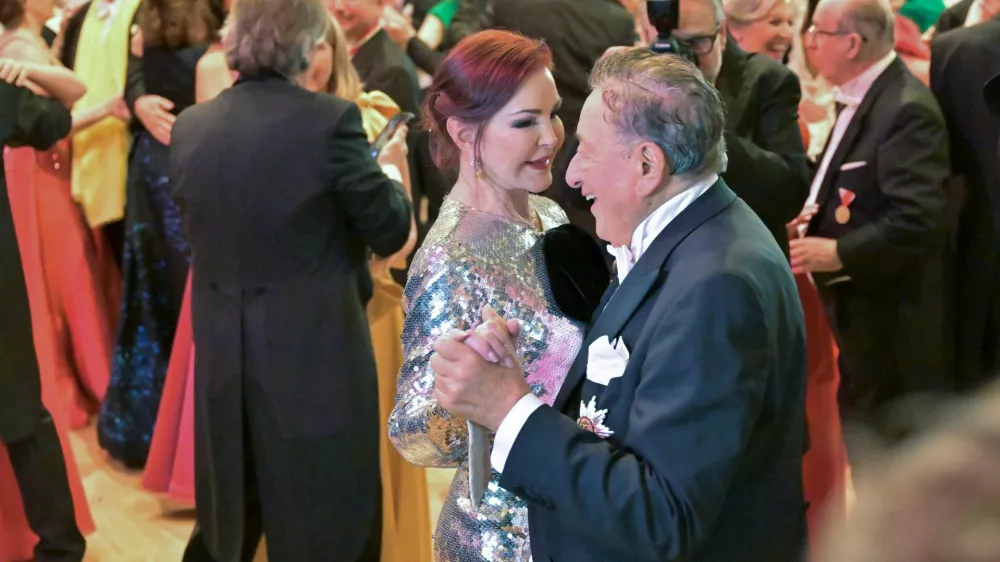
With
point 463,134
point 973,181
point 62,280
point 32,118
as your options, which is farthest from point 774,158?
point 62,280

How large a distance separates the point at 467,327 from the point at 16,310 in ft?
5.54

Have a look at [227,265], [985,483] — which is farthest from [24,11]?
[985,483]

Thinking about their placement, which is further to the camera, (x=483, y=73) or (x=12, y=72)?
(x=12, y=72)

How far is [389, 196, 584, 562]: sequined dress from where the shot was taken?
5.32ft

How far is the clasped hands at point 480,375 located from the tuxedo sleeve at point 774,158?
142 centimetres

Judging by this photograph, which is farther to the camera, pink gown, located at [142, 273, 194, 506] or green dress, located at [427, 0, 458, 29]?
green dress, located at [427, 0, 458, 29]

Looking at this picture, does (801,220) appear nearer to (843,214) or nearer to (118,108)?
(843,214)

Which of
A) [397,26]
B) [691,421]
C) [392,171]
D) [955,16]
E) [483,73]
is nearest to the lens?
[691,421]

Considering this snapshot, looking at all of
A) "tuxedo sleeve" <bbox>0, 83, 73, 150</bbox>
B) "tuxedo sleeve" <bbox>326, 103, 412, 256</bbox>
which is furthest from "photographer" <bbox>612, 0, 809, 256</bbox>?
"tuxedo sleeve" <bbox>0, 83, 73, 150</bbox>

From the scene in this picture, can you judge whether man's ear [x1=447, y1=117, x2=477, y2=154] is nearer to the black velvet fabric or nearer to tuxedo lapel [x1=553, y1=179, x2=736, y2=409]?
the black velvet fabric

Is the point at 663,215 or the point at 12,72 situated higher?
the point at 663,215

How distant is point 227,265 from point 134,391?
5.47 feet

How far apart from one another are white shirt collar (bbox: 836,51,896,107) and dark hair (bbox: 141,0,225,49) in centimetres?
211

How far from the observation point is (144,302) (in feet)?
12.6
